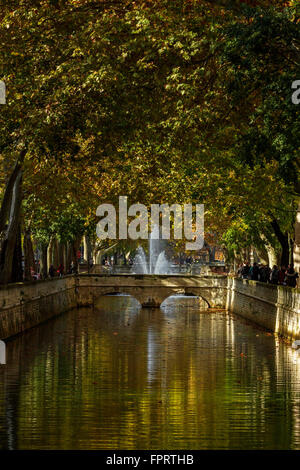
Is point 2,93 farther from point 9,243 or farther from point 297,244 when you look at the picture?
point 297,244

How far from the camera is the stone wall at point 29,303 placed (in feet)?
113

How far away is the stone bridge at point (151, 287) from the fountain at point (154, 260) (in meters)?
21.9

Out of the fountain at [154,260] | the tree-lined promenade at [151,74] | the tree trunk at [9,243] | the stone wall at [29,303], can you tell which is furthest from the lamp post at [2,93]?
the fountain at [154,260]

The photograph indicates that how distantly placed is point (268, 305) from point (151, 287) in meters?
22.8

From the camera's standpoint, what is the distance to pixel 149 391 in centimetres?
2195

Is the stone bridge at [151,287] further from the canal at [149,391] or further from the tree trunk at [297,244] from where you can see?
the tree trunk at [297,244]

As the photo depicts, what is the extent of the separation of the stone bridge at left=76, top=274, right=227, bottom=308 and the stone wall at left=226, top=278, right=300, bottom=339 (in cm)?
431

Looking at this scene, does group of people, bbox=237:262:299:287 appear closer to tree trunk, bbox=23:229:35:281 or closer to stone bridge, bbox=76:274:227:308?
stone bridge, bbox=76:274:227:308

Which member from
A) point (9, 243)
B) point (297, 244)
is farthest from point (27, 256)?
point (297, 244)

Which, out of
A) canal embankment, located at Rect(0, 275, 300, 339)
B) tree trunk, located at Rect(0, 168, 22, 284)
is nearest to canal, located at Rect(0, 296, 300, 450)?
canal embankment, located at Rect(0, 275, 300, 339)

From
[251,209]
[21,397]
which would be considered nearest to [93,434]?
[21,397]

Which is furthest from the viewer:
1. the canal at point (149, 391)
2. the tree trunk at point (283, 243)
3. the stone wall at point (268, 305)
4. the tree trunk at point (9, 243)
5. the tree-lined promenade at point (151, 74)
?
the tree trunk at point (283, 243)

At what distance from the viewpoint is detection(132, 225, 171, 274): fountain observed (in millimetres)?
101488
